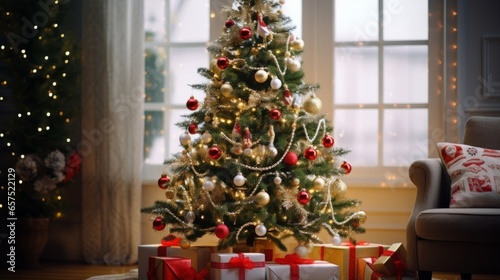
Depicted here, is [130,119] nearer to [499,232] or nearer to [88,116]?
[88,116]

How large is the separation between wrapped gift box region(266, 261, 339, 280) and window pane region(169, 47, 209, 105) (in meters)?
1.73

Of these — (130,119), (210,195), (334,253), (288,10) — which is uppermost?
(288,10)

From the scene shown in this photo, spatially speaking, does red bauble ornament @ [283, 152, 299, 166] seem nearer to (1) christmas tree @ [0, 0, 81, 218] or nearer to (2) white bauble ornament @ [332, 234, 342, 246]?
(2) white bauble ornament @ [332, 234, 342, 246]

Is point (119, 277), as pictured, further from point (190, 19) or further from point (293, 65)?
point (190, 19)

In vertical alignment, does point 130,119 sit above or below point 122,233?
above

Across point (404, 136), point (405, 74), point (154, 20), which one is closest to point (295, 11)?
point (405, 74)

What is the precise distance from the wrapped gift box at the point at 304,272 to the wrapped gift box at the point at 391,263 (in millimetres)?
208

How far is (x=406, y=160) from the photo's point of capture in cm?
458

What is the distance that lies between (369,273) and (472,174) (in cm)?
67

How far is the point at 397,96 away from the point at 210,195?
4.95ft

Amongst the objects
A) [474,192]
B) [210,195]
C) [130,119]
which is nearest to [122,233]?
[130,119]

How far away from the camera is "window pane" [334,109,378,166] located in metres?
4.62

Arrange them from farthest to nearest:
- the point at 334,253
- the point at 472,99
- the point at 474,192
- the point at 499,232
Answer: the point at 472,99 → the point at 334,253 → the point at 474,192 → the point at 499,232

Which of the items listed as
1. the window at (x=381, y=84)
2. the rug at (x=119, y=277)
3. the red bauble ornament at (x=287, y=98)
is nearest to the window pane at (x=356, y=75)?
the window at (x=381, y=84)
